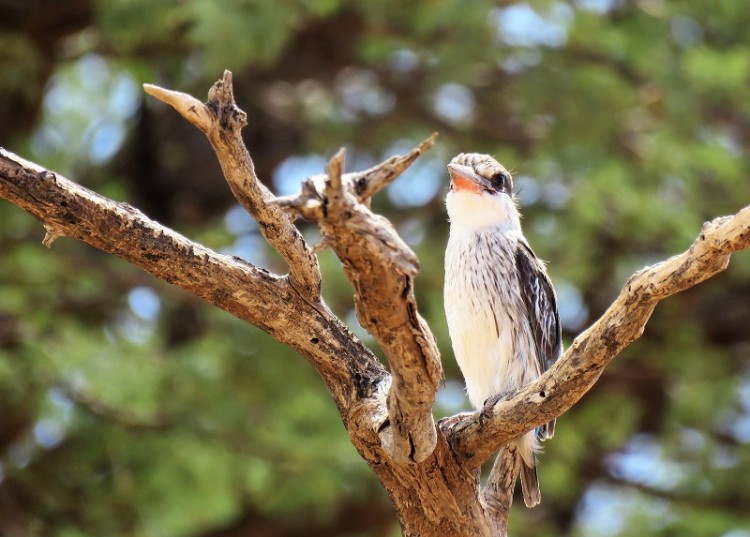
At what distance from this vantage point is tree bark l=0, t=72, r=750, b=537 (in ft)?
8.81

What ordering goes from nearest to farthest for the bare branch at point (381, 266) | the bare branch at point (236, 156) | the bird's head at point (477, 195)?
the bare branch at point (381, 266) → the bare branch at point (236, 156) → the bird's head at point (477, 195)

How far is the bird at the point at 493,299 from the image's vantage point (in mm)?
4254

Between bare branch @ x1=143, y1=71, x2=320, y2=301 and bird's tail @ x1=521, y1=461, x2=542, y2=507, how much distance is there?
4.54 ft

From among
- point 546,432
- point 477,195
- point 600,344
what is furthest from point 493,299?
point 600,344

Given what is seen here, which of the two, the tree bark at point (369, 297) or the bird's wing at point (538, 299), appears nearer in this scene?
the tree bark at point (369, 297)

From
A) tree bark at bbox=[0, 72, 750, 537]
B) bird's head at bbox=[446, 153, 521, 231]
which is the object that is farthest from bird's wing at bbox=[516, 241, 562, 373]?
tree bark at bbox=[0, 72, 750, 537]

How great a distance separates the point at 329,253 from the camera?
7.99 metres

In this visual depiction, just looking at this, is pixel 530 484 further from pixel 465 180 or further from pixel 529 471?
pixel 465 180

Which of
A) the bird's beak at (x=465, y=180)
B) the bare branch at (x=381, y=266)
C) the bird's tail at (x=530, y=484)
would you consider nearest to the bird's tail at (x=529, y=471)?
the bird's tail at (x=530, y=484)

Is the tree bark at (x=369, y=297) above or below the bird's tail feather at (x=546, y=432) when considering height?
below

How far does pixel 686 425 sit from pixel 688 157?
2.77 meters

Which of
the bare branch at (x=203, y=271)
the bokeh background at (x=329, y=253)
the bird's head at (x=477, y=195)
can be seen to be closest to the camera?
the bare branch at (x=203, y=271)

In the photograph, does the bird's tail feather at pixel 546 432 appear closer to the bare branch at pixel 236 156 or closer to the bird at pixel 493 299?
the bird at pixel 493 299

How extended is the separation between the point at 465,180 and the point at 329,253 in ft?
12.2
